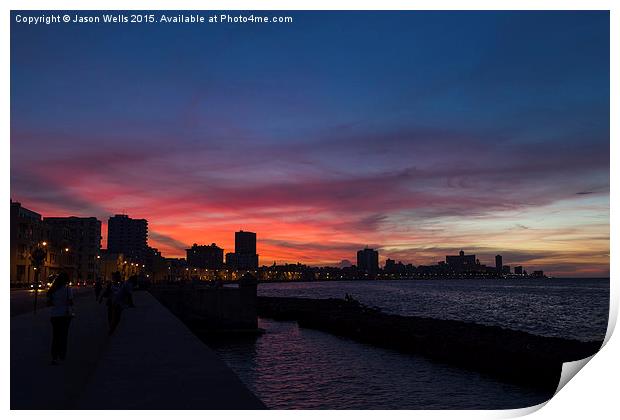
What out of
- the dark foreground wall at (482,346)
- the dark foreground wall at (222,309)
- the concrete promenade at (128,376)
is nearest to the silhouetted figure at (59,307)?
the concrete promenade at (128,376)

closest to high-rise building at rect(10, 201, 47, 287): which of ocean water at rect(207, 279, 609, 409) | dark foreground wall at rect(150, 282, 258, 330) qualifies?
dark foreground wall at rect(150, 282, 258, 330)

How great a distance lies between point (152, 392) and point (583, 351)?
29.3m

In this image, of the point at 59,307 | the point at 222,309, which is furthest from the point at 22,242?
the point at 59,307

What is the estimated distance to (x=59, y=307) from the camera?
1069 cm

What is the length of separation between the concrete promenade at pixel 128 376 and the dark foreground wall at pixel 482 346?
62.4ft

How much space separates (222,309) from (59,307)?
3353 centimetres

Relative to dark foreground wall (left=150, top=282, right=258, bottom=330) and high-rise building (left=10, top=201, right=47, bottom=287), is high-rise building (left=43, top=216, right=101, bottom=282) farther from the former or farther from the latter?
dark foreground wall (left=150, top=282, right=258, bottom=330)

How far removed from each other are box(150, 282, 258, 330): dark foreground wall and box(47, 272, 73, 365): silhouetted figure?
32741mm

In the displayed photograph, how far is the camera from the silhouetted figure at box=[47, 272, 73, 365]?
34.9 ft

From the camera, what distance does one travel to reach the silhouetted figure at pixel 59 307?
10.6 meters

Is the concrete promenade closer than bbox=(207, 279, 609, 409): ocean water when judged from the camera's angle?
Yes

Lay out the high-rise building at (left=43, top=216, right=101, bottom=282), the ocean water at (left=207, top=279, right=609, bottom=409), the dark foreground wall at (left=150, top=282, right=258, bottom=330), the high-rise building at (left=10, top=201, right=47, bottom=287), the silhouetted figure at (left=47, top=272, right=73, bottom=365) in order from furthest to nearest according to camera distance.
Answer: the high-rise building at (left=43, top=216, right=101, bottom=282) < the high-rise building at (left=10, top=201, right=47, bottom=287) < the dark foreground wall at (left=150, top=282, right=258, bottom=330) < the ocean water at (left=207, top=279, right=609, bottom=409) < the silhouetted figure at (left=47, top=272, right=73, bottom=365)
